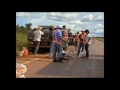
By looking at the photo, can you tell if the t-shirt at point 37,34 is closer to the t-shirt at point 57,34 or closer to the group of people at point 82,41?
the t-shirt at point 57,34

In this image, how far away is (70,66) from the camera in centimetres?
1877

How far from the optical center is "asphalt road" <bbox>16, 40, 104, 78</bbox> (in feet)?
58.1

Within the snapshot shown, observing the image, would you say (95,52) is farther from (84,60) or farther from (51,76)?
(51,76)

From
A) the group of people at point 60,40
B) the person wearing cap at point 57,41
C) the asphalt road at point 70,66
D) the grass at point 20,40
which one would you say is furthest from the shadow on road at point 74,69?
the grass at point 20,40

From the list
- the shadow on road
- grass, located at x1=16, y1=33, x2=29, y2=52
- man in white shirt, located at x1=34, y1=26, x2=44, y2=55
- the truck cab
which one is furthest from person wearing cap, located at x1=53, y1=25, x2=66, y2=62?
grass, located at x1=16, y1=33, x2=29, y2=52

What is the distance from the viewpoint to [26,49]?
18.8 m

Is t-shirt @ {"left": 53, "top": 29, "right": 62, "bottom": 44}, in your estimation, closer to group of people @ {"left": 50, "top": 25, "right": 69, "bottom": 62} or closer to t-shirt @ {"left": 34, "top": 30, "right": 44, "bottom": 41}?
group of people @ {"left": 50, "top": 25, "right": 69, "bottom": 62}

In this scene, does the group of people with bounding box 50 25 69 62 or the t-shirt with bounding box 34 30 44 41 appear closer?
the t-shirt with bounding box 34 30 44 41
